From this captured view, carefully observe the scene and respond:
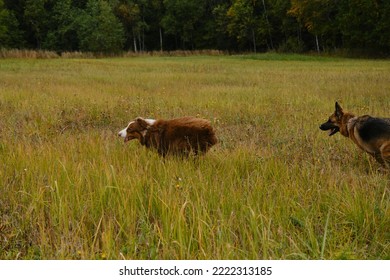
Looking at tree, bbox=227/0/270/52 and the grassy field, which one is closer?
the grassy field

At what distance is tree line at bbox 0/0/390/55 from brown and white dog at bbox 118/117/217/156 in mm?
45721

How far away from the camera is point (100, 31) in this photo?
54312 millimetres

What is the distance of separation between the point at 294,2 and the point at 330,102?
43.5 m

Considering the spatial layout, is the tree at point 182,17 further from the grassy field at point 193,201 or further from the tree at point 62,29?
the grassy field at point 193,201

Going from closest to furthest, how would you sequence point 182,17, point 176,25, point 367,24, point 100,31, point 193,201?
point 193,201 < point 367,24 < point 100,31 < point 182,17 < point 176,25

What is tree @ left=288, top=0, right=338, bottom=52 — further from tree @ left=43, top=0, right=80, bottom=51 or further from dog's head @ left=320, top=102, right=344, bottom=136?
dog's head @ left=320, top=102, right=344, bottom=136

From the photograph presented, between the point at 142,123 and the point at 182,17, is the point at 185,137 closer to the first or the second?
the point at 142,123

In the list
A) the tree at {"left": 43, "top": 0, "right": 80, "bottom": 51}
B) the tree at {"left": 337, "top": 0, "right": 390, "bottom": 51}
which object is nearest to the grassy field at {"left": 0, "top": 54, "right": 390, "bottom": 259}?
the tree at {"left": 337, "top": 0, "right": 390, "bottom": 51}

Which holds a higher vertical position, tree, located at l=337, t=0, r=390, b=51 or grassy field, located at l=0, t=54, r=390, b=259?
tree, located at l=337, t=0, r=390, b=51

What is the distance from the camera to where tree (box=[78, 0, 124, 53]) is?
179 feet

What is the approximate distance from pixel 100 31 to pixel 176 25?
15361 mm

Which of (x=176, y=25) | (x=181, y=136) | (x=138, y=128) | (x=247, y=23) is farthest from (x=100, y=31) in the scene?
(x=181, y=136)

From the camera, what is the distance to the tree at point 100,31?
5453 cm
